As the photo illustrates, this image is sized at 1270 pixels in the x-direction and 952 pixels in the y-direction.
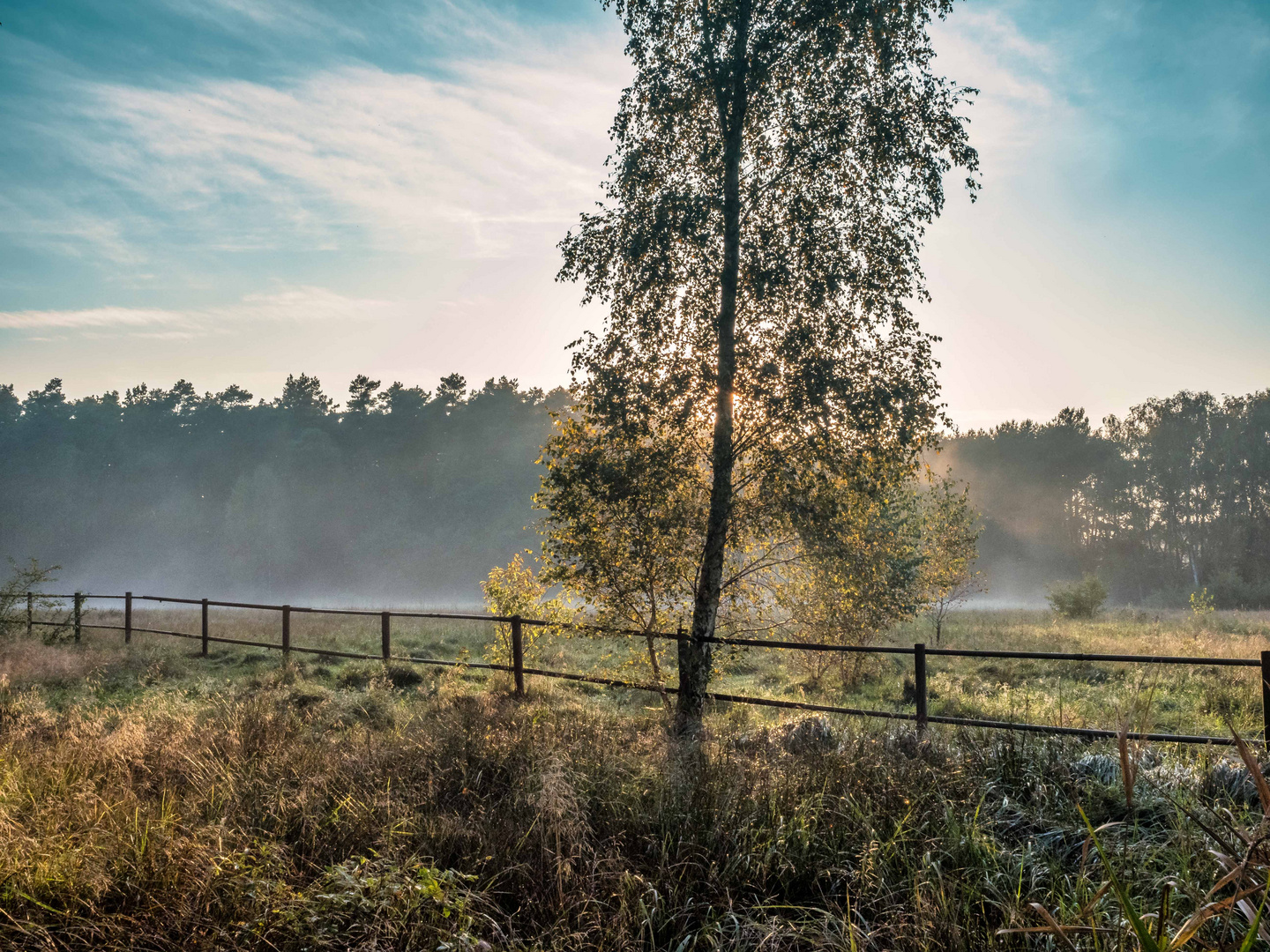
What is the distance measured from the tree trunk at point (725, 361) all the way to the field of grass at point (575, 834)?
237cm

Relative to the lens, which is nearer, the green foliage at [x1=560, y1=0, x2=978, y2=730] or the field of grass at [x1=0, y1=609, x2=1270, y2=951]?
the field of grass at [x1=0, y1=609, x2=1270, y2=951]

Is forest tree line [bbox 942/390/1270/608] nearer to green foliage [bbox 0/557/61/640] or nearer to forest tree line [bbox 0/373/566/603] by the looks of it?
forest tree line [bbox 0/373/566/603]

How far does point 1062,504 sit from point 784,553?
91.7 meters

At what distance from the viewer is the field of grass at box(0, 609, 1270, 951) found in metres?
3.24

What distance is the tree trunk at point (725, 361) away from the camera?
9.77 meters

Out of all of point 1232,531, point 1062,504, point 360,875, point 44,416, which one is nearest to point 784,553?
point 360,875

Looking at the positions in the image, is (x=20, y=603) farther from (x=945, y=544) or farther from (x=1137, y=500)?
(x=1137, y=500)

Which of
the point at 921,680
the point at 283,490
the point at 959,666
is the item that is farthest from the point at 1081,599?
the point at 283,490

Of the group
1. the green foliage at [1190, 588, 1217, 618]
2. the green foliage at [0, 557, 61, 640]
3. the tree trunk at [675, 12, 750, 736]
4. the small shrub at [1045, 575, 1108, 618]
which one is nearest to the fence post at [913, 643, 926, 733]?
the tree trunk at [675, 12, 750, 736]

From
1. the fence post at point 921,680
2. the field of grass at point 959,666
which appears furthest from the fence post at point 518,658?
the fence post at point 921,680

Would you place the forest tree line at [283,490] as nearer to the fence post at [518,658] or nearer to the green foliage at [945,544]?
the green foliage at [945,544]

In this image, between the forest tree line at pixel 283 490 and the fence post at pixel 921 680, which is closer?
the fence post at pixel 921 680

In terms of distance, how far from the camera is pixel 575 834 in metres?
4.07

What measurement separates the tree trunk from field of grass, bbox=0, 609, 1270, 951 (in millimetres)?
2366
